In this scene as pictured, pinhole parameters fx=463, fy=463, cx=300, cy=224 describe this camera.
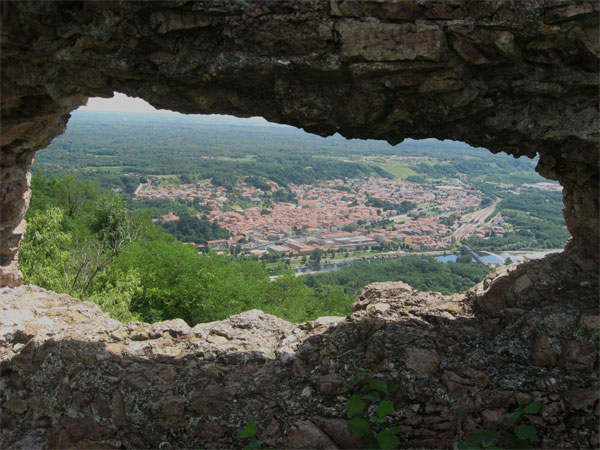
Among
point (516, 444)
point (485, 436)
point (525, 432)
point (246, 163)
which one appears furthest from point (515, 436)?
point (246, 163)

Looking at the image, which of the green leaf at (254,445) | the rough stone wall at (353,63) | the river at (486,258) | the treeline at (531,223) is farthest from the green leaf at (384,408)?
the treeline at (531,223)

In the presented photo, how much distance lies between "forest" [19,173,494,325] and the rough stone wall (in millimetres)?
7289

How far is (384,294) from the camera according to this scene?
663cm

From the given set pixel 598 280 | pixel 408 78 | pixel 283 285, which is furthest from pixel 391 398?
pixel 283 285

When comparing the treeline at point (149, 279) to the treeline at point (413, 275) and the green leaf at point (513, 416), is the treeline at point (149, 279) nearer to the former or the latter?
the treeline at point (413, 275)

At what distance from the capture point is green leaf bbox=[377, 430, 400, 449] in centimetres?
422

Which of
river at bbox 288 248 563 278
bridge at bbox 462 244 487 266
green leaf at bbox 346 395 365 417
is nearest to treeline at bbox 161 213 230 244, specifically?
river at bbox 288 248 563 278

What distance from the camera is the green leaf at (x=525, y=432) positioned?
4113 millimetres

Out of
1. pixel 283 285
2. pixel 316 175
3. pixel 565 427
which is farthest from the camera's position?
pixel 316 175

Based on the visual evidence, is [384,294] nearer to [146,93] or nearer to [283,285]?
[146,93]

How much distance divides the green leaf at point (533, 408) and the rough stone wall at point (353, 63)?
2411 mm

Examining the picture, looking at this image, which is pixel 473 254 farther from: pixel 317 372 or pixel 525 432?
pixel 525 432

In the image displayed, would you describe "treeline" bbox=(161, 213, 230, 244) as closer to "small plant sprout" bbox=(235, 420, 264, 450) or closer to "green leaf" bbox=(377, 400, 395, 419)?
"small plant sprout" bbox=(235, 420, 264, 450)

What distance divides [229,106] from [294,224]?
1567 inches
